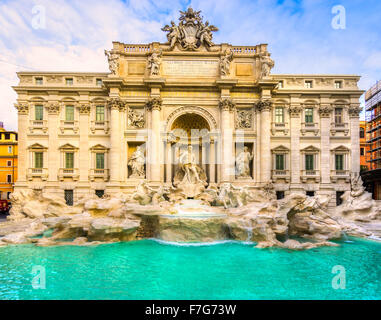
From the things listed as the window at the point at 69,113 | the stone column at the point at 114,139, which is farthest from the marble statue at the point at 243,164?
the window at the point at 69,113

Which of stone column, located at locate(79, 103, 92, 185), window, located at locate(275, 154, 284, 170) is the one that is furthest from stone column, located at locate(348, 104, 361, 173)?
stone column, located at locate(79, 103, 92, 185)

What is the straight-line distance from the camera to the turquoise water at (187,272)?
6363mm

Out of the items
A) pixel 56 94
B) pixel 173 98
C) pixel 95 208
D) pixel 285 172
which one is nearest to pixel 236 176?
pixel 285 172

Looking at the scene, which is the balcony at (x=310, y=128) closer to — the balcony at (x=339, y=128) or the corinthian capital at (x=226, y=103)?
the balcony at (x=339, y=128)

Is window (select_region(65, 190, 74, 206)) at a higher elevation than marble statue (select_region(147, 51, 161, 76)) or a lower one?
lower

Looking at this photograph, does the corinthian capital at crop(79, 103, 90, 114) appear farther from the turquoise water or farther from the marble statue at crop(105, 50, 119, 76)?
the turquoise water

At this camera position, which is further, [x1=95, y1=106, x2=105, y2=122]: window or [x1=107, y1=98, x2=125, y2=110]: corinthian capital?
[x1=95, y1=106, x2=105, y2=122]: window

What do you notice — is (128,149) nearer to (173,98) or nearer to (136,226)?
(173,98)

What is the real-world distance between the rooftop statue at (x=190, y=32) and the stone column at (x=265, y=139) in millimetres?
7287

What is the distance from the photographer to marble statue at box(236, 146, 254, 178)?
19.2 metres

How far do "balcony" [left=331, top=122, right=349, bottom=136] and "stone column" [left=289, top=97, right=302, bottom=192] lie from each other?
3206 mm

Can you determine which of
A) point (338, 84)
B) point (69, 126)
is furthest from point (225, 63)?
point (69, 126)

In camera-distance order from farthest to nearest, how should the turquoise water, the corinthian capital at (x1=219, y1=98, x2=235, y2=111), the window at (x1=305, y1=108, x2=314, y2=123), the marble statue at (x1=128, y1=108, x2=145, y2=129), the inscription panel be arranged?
the window at (x1=305, y1=108, x2=314, y2=123) < the inscription panel < the marble statue at (x1=128, y1=108, x2=145, y2=129) < the corinthian capital at (x1=219, y1=98, x2=235, y2=111) < the turquoise water
